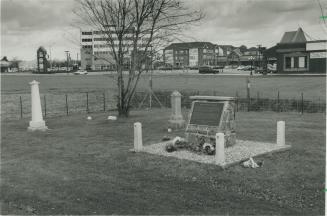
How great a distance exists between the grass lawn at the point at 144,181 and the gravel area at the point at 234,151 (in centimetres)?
34

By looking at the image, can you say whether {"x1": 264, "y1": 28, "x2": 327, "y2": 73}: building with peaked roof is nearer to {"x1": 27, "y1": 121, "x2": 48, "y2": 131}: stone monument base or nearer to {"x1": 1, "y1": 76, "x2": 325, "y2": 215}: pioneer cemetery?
{"x1": 1, "y1": 76, "x2": 325, "y2": 215}: pioneer cemetery

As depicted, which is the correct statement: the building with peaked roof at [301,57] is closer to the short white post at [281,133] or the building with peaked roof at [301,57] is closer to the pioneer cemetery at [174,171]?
the pioneer cemetery at [174,171]

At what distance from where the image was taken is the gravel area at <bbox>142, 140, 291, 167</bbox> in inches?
404

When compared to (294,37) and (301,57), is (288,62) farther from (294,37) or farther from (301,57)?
(294,37)

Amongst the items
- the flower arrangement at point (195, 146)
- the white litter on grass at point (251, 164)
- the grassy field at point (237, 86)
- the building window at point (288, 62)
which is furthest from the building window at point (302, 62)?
the white litter on grass at point (251, 164)

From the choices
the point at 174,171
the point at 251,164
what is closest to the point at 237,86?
the point at 251,164

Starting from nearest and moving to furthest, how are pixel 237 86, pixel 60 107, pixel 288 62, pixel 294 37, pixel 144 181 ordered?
pixel 144 181, pixel 60 107, pixel 237 86, pixel 288 62, pixel 294 37

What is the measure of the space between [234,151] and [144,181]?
3.26m

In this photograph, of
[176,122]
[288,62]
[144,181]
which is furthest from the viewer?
[288,62]

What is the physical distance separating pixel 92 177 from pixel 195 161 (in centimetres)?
253

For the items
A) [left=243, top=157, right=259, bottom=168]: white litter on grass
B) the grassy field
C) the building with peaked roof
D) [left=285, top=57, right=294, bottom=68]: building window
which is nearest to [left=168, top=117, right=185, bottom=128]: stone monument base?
[left=243, top=157, right=259, bottom=168]: white litter on grass

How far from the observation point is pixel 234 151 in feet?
36.3

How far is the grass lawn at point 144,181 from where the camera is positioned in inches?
283

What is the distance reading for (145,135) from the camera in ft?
48.5
